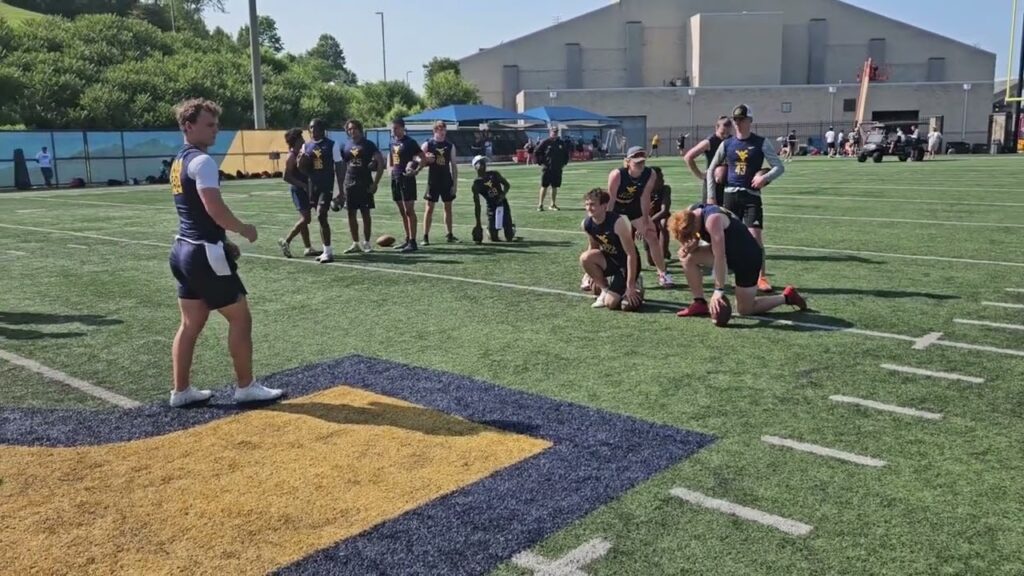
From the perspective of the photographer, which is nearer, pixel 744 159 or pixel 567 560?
pixel 567 560

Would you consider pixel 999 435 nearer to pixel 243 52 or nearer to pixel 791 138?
pixel 791 138

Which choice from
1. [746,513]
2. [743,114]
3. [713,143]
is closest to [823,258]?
[713,143]

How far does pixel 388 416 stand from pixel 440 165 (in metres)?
8.09

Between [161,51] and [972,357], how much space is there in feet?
225

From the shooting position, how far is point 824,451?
170 inches

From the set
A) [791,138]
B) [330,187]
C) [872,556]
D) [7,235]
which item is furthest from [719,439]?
[791,138]

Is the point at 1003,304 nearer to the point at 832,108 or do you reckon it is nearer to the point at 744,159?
the point at 744,159

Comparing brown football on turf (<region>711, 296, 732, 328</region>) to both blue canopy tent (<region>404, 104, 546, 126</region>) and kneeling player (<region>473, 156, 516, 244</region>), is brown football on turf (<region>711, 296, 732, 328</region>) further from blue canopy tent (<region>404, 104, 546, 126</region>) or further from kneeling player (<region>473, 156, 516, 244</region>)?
blue canopy tent (<region>404, 104, 546, 126</region>)

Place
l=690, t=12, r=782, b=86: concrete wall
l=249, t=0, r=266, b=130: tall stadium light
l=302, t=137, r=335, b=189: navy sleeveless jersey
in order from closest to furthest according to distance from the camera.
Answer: l=302, t=137, r=335, b=189: navy sleeveless jersey → l=249, t=0, r=266, b=130: tall stadium light → l=690, t=12, r=782, b=86: concrete wall

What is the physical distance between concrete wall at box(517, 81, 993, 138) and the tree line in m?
10.8

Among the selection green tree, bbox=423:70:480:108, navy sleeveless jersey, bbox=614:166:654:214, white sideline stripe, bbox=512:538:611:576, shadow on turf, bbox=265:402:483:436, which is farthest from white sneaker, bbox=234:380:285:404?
green tree, bbox=423:70:480:108

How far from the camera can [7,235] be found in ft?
49.7

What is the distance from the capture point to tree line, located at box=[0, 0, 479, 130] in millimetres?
49812

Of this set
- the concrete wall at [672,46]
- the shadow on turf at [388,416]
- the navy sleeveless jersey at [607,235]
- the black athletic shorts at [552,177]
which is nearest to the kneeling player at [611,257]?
the navy sleeveless jersey at [607,235]
